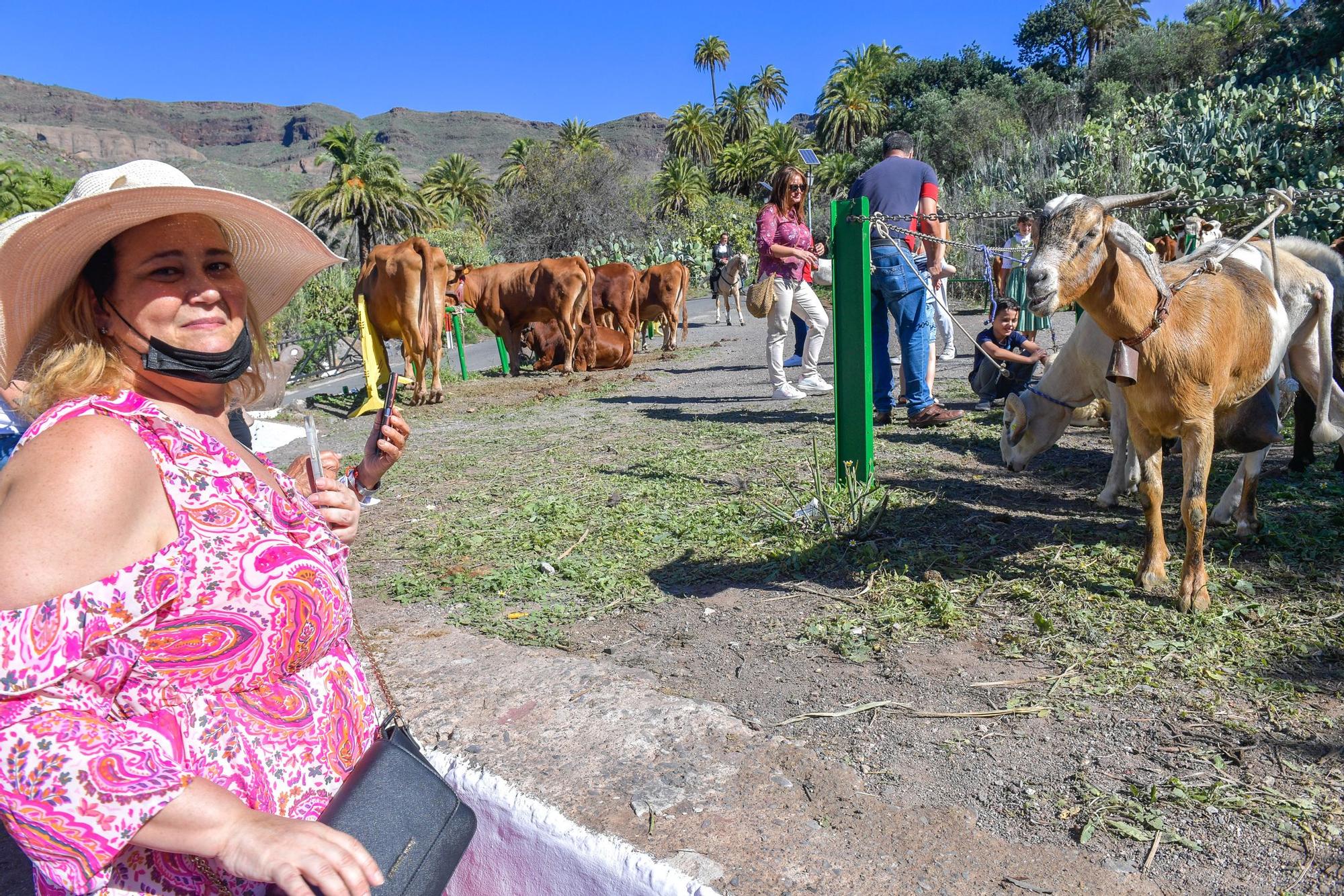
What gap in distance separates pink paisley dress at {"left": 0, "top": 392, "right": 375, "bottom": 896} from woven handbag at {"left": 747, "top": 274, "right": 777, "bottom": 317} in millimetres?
7407

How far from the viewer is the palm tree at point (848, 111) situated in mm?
64188

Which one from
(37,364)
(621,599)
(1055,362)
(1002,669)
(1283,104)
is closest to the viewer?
(37,364)

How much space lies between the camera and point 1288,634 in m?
3.55

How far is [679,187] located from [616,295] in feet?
149

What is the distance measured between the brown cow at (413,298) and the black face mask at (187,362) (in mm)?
10606

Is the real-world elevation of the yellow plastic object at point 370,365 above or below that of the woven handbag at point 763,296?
below

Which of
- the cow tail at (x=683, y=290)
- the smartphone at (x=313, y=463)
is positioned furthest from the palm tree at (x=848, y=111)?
the smartphone at (x=313, y=463)

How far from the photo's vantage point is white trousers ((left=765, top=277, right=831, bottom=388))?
29.3 ft

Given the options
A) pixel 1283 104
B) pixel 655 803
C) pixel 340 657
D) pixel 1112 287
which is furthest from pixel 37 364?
pixel 1283 104

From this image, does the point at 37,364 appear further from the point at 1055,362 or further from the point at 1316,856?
the point at 1055,362

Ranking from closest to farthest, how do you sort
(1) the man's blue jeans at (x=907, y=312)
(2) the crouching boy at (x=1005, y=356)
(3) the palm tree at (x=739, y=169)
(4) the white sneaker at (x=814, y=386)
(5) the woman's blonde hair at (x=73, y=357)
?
(5) the woman's blonde hair at (x=73, y=357) < (1) the man's blue jeans at (x=907, y=312) < (2) the crouching boy at (x=1005, y=356) < (4) the white sneaker at (x=814, y=386) < (3) the palm tree at (x=739, y=169)

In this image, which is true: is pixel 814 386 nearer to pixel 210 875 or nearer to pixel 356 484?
pixel 356 484

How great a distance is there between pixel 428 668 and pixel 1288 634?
11.2 feet

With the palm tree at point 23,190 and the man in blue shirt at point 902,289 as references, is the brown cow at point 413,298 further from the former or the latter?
the palm tree at point 23,190
